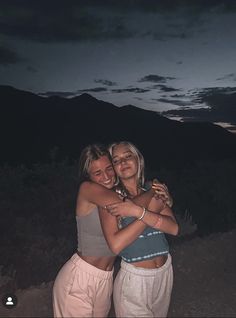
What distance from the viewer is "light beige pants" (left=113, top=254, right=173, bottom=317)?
3016 millimetres

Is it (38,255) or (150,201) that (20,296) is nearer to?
(38,255)

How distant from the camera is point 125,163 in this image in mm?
3312

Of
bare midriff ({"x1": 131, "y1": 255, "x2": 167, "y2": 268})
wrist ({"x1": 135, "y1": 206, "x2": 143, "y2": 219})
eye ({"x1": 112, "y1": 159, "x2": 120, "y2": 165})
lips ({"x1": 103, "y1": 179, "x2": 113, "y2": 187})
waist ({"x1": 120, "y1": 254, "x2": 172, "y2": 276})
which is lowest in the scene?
waist ({"x1": 120, "y1": 254, "x2": 172, "y2": 276})

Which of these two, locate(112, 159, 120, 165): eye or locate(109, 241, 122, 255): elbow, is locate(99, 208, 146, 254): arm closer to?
locate(109, 241, 122, 255): elbow

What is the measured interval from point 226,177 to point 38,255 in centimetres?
984

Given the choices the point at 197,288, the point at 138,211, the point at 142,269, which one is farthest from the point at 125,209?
the point at 197,288

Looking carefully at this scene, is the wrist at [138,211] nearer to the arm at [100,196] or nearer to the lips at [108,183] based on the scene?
the arm at [100,196]

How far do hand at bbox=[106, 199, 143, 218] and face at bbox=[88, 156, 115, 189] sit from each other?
0.98 ft

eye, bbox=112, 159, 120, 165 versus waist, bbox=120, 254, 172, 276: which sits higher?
eye, bbox=112, 159, 120, 165

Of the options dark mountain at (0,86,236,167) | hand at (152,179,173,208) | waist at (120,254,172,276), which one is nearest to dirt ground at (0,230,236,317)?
waist at (120,254,172,276)

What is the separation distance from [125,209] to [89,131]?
155 feet

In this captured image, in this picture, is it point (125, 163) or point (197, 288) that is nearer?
point (125, 163)

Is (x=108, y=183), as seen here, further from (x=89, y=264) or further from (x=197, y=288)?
(x=197, y=288)

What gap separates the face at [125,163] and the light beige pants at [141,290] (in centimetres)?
65
